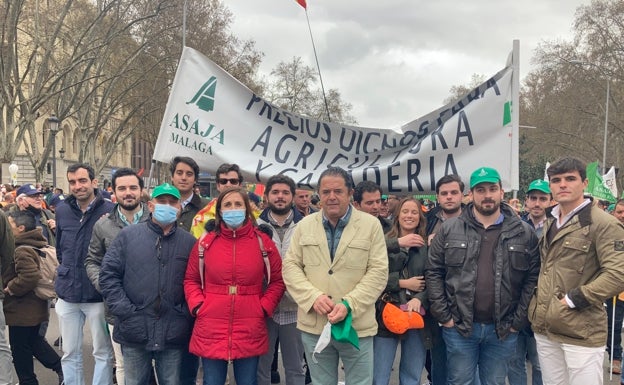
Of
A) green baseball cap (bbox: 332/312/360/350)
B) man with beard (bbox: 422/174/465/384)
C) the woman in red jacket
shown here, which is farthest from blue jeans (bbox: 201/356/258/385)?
man with beard (bbox: 422/174/465/384)

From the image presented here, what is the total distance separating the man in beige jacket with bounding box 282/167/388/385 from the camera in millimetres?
3566

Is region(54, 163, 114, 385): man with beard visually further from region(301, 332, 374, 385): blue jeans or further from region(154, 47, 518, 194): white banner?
region(301, 332, 374, 385): blue jeans

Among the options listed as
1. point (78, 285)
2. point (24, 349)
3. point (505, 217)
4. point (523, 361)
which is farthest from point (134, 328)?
→ point (523, 361)

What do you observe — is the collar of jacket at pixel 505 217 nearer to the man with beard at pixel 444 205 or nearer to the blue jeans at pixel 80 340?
the man with beard at pixel 444 205

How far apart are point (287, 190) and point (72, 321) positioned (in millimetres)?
1937

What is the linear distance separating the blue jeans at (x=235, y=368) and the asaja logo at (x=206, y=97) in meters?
2.21

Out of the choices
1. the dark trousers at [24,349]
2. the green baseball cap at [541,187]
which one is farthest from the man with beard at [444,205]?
the dark trousers at [24,349]

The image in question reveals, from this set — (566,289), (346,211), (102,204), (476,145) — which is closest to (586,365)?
(566,289)

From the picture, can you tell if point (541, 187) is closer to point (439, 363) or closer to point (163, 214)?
point (439, 363)

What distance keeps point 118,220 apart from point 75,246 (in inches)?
17.6

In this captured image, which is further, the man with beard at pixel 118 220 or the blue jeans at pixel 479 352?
the man with beard at pixel 118 220

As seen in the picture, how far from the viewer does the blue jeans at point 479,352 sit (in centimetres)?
370

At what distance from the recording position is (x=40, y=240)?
4977 millimetres

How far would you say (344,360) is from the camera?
371 cm
